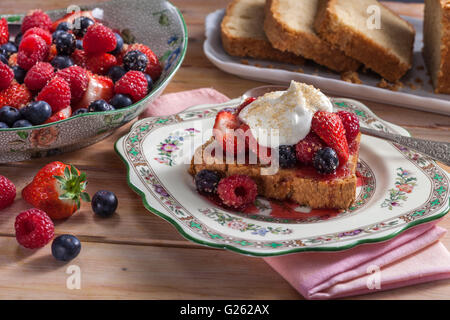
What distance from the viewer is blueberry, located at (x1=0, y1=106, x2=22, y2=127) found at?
80.0 inches

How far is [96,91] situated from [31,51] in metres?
0.36

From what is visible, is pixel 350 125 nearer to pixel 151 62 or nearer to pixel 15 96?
pixel 151 62

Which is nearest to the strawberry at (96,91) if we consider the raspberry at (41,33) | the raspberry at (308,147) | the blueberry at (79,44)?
the blueberry at (79,44)

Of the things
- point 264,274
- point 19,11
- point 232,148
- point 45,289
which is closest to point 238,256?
point 264,274

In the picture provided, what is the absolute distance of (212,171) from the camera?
1964 mm

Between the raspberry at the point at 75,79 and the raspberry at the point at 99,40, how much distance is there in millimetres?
208

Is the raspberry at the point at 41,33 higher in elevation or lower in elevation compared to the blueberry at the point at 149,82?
higher

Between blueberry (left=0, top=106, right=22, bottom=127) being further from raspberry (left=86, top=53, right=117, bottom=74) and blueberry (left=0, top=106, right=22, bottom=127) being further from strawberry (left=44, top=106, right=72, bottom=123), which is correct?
raspberry (left=86, top=53, right=117, bottom=74)

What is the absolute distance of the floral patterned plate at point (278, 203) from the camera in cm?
167

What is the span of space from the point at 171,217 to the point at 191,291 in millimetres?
247

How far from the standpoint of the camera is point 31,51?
7.70 ft

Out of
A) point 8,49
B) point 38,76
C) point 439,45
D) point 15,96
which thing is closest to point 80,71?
point 38,76

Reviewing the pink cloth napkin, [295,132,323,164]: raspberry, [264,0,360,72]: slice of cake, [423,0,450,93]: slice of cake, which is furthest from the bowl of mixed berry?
[423,0,450,93]: slice of cake

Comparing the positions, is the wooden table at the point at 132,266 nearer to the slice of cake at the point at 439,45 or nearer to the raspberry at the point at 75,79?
the raspberry at the point at 75,79
